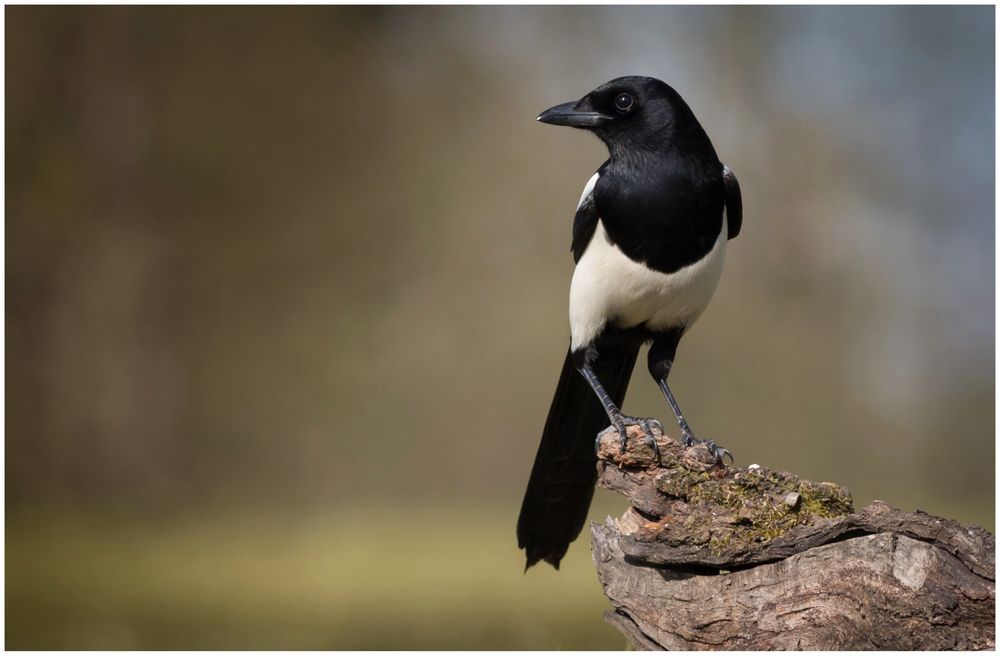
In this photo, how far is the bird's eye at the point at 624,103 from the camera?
2.22m

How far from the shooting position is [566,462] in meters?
2.39

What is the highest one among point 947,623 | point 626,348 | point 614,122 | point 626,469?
point 614,122

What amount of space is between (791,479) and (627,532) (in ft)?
1.04

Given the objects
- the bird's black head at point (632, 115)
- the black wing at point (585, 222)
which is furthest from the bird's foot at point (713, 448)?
the bird's black head at point (632, 115)

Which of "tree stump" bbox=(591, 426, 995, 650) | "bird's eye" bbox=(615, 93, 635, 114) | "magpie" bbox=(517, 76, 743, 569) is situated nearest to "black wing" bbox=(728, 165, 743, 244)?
"magpie" bbox=(517, 76, 743, 569)

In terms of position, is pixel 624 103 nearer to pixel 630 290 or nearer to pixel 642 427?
pixel 630 290

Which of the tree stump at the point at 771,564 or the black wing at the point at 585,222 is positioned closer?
the tree stump at the point at 771,564

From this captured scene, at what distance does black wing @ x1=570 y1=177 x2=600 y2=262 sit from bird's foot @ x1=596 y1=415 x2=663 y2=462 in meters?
0.45

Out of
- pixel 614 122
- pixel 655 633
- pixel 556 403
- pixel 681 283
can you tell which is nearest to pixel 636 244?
pixel 681 283

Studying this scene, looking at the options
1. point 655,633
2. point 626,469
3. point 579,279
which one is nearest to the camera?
point 655,633

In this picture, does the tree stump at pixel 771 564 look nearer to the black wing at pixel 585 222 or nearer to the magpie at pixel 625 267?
the magpie at pixel 625 267

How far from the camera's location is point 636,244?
2.13 m

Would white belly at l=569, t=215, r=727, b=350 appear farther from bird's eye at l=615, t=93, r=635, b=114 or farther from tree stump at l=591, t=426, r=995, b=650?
tree stump at l=591, t=426, r=995, b=650

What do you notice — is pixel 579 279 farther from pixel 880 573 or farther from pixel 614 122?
pixel 880 573
